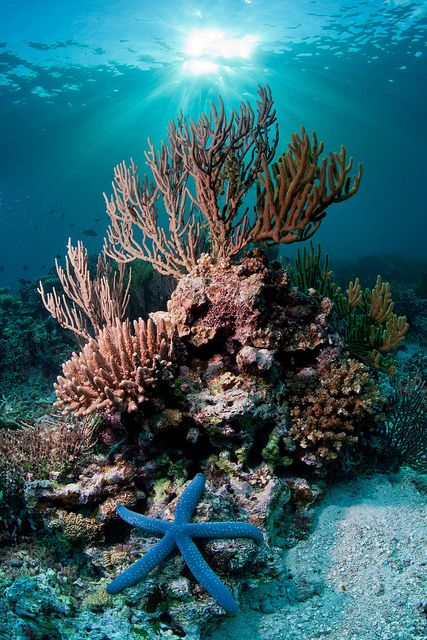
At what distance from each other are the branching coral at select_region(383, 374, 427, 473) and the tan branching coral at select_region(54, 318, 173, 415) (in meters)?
3.13

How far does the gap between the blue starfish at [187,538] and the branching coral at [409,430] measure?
8.57ft

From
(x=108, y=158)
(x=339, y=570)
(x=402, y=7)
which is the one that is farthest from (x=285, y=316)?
(x=108, y=158)

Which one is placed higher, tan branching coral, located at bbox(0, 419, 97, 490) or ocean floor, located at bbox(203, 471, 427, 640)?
tan branching coral, located at bbox(0, 419, 97, 490)

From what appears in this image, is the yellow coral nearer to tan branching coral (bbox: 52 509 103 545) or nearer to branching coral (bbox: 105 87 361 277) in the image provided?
tan branching coral (bbox: 52 509 103 545)

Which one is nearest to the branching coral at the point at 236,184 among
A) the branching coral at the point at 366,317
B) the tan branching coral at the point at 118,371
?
the branching coral at the point at 366,317

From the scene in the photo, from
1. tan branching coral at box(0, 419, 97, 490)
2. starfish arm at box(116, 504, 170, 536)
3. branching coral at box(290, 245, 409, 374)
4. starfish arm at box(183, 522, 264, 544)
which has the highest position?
branching coral at box(290, 245, 409, 374)

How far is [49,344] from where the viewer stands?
Answer: 854 cm

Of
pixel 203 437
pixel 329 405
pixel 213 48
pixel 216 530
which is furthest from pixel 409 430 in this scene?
pixel 213 48

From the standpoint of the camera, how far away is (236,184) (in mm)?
4879

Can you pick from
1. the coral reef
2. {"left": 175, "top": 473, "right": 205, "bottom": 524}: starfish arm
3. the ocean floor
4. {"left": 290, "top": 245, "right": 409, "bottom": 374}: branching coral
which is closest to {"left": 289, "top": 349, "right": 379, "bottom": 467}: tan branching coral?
the coral reef

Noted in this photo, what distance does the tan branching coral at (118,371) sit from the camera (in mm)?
3396

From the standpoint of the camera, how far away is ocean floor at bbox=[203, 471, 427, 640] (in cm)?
258

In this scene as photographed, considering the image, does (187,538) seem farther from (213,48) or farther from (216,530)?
(213,48)

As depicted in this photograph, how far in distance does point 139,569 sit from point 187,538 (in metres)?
0.39
